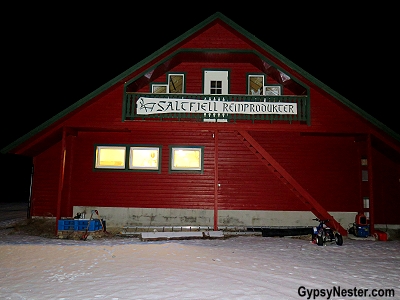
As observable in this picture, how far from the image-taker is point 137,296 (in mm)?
5211

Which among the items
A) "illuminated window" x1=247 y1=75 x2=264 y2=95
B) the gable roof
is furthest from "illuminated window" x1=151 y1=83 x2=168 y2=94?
"illuminated window" x1=247 y1=75 x2=264 y2=95

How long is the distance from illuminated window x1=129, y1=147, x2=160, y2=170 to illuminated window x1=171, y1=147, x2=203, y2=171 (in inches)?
30.2

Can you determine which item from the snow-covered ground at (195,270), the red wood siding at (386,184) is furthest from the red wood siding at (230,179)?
the snow-covered ground at (195,270)

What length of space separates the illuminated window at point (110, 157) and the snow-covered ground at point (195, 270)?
4.06 metres

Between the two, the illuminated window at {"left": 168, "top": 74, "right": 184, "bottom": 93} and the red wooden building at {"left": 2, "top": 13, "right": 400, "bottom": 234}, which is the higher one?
the illuminated window at {"left": 168, "top": 74, "right": 184, "bottom": 93}

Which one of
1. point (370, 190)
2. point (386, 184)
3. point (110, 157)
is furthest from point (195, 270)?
point (386, 184)

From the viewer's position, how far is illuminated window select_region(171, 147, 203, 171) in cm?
1356

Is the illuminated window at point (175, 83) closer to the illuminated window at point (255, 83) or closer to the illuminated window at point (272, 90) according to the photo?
the illuminated window at point (255, 83)

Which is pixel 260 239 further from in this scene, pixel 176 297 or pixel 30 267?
pixel 30 267

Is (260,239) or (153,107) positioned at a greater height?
(153,107)

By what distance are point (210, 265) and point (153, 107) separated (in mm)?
6978

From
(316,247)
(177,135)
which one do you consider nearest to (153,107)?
(177,135)

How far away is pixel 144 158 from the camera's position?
1366cm

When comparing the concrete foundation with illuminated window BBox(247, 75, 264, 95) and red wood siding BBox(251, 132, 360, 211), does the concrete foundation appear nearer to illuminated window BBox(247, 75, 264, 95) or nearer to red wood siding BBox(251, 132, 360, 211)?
red wood siding BBox(251, 132, 360, 211)
